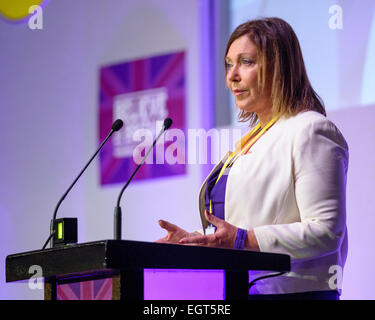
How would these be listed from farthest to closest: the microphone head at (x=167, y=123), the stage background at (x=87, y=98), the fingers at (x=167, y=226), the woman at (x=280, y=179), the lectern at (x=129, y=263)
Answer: the stage background at (x=87, y=98) < the microphone head at (x=167, y=123) < the woman at (x=280, y=179) < the fingers at (x=167, y=226) < the lectern at (x=129, y=263)

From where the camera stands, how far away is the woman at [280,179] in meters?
1.80

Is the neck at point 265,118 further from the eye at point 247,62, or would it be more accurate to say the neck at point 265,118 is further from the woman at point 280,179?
the eye at point 247,62

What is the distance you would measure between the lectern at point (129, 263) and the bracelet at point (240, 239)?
76 millimetres

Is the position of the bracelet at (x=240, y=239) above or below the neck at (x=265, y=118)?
below

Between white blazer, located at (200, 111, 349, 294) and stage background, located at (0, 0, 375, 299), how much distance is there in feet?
3.41

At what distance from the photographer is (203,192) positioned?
2.15 m

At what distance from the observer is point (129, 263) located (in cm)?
146

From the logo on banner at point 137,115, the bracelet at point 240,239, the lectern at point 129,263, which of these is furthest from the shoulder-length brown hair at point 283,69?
the logo on banner at point 137,115

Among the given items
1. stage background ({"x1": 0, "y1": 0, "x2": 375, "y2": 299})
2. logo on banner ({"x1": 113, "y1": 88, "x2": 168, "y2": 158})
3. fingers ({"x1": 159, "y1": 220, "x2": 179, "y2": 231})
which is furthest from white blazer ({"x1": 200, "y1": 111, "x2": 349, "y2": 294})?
logo on banner ({"x1": 113, "y1": 88, "x2": 168, "y2": 158})

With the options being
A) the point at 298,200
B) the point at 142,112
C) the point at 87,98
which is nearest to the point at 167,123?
the point at 298,200

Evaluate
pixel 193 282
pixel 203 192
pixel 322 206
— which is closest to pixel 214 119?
pixel 203 192

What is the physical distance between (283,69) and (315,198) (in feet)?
1.52

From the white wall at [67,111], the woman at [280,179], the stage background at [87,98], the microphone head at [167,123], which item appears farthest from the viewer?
the white wall at [67,111]

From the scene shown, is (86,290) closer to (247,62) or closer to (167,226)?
(167,226)
